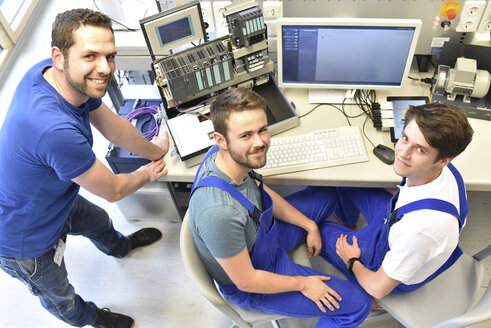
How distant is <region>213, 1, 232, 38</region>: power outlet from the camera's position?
2.06m

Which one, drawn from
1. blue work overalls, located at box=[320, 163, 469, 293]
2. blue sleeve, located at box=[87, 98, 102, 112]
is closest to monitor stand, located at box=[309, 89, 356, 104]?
blue work overalls, located at box=[320, 163, 469, 293]

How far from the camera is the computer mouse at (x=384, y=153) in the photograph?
1768mm

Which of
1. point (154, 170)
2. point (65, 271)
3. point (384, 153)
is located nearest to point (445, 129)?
point (384, 153)

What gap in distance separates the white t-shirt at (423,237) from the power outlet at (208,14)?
1.36 metres

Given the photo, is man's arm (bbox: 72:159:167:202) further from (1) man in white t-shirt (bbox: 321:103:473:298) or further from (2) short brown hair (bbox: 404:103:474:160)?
(2) short brown hair (bbox: 404:103:474:160)

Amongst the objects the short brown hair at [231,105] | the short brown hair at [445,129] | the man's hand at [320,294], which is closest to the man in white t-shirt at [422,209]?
the short brown hair at [445,129]

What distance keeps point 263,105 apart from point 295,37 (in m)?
0.58

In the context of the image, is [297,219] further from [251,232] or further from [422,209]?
[422,209]

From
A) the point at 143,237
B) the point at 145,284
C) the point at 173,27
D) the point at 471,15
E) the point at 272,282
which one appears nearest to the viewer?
the point at 272,282

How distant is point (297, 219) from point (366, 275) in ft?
1.23

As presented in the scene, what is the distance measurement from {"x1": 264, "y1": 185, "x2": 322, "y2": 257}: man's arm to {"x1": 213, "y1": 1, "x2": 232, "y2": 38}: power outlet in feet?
3.14

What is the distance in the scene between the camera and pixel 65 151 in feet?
4.26

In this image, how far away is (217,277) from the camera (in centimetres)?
153

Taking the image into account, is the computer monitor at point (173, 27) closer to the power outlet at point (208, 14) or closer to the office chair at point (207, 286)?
the power outlet at point (208, 14)
